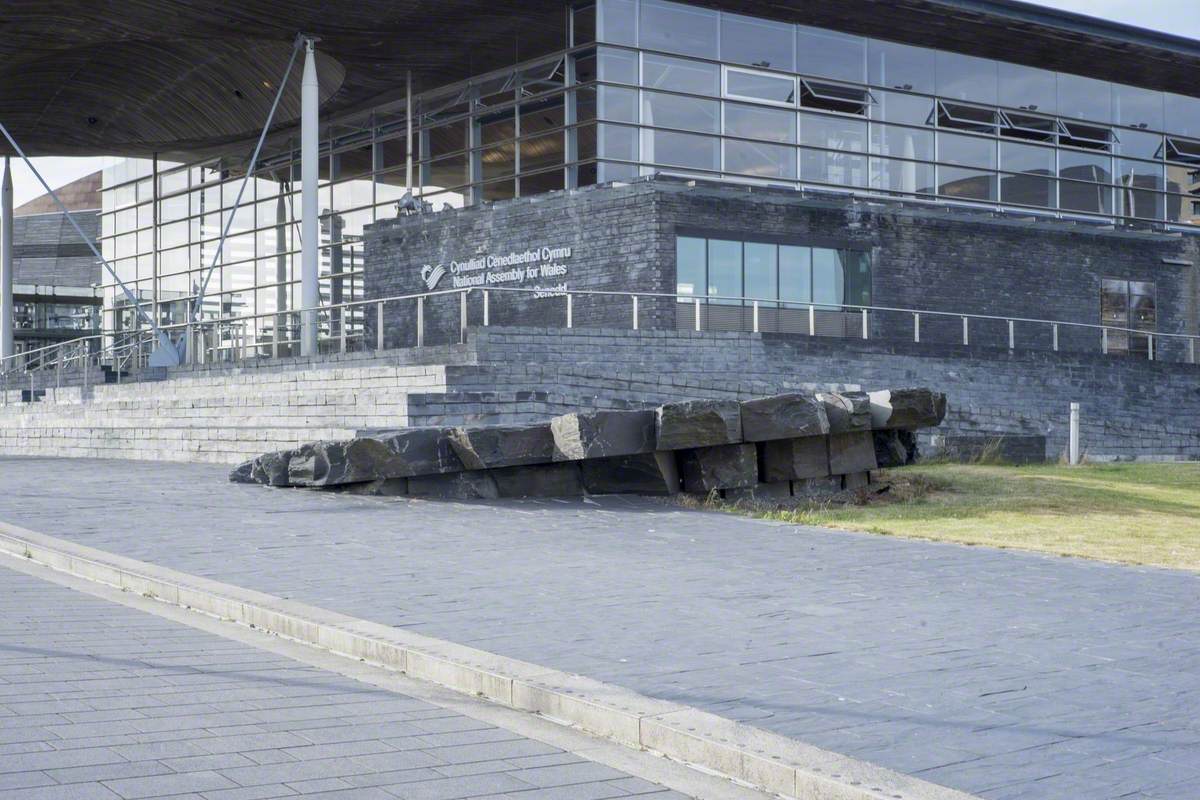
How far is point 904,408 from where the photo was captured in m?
16.5

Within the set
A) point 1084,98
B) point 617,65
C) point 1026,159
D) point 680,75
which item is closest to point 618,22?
point 617,65

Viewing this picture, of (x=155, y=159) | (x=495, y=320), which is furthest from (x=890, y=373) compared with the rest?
(x=155, y=159)

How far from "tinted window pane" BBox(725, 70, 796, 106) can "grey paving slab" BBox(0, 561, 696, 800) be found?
27.6 metres

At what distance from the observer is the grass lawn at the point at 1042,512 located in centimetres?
1223

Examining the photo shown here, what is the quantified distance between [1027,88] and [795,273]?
9.68 metres

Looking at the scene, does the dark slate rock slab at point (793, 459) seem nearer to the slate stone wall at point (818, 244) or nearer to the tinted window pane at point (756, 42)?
the slate stone wall at point (818, 244)

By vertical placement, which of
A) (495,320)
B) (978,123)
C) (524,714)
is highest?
(978,123)

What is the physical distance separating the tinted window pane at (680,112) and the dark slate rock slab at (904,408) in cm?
1704

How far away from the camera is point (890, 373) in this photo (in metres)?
27.9

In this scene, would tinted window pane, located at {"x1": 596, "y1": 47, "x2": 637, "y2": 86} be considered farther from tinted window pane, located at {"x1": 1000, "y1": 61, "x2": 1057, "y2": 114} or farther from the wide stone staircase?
tinted window pane, located at {"x1": 1000, "y1": 61, "x2": 1057, "y2": 114}

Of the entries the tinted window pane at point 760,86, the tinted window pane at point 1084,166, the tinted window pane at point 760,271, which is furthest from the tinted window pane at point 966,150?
the tinted window pane at point 760,271

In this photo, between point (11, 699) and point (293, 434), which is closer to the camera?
point (11, 699)

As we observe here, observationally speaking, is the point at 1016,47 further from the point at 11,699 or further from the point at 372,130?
the point at 11,699

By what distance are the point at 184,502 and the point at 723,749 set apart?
1095 cm
